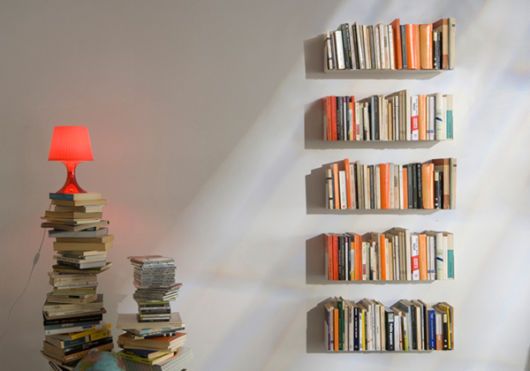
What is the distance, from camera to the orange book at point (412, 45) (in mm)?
3336

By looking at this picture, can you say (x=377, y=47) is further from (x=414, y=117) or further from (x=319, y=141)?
(x=319, y=141)

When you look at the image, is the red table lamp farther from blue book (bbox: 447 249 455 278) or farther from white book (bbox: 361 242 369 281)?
blue book (bbox: 447 249 455 278)

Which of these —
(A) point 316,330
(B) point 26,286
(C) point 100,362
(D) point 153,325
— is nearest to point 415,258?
(A) point 316,330

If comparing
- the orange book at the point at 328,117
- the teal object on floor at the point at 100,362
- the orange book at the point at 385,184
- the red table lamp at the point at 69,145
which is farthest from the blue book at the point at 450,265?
the red table lamp at the point at 69,145

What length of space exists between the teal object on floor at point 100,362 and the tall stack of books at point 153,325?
0.13 metres

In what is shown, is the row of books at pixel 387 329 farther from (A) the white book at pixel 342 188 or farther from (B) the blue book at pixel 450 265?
(A) the white book at pixel 342 188

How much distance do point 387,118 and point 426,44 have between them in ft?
1.59

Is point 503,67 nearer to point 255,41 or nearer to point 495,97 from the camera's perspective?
point 495,97

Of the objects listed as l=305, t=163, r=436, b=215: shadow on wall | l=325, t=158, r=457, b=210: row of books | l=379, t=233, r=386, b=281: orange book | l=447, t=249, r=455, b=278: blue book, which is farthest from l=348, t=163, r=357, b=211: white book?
l=447, t=249, r=455, b=278: blue book

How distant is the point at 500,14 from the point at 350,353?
229 cm

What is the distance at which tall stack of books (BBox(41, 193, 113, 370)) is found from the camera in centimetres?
304

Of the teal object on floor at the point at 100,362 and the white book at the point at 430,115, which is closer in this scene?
the teal object on floor at the point at 100,362

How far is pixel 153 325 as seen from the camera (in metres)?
3.03

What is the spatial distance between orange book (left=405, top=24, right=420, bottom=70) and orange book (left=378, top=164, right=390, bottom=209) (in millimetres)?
602
